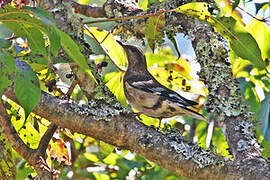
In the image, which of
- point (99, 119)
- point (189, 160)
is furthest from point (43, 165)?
point (189, 160)

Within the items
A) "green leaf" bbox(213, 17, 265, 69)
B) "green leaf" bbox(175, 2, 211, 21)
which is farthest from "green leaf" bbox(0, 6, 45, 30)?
"green leaf" bbox(213, 17, 265, 69)

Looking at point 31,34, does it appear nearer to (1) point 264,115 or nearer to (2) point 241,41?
(2) point 241,41

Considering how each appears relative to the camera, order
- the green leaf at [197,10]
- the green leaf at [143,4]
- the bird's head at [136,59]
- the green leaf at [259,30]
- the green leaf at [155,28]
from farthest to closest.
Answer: the bird's head at [136,59], the green leaf at [143,4], the green leaf at [259,30], the green leaf at [155,28], the green leaf at [197,10]

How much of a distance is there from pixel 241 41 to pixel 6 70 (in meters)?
1.15

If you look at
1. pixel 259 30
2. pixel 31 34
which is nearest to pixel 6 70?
pixel 31 34

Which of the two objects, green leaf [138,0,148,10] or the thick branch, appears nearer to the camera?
the thick branch

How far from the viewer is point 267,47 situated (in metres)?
2.73

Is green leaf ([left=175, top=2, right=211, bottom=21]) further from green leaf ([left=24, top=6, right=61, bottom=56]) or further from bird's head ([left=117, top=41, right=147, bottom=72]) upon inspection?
bird's head ([left=117, top=41, right=147, bottom=72])

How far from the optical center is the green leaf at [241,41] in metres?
2.00

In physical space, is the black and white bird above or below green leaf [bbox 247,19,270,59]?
below

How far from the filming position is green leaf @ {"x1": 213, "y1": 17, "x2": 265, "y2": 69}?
6.55ft

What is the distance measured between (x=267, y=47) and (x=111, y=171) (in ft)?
5.98

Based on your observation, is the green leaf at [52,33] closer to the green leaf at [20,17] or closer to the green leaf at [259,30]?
the green leaf at [20,17]

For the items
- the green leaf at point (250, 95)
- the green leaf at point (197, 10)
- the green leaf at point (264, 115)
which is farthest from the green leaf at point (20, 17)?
the green leaf at point (264, 115)
